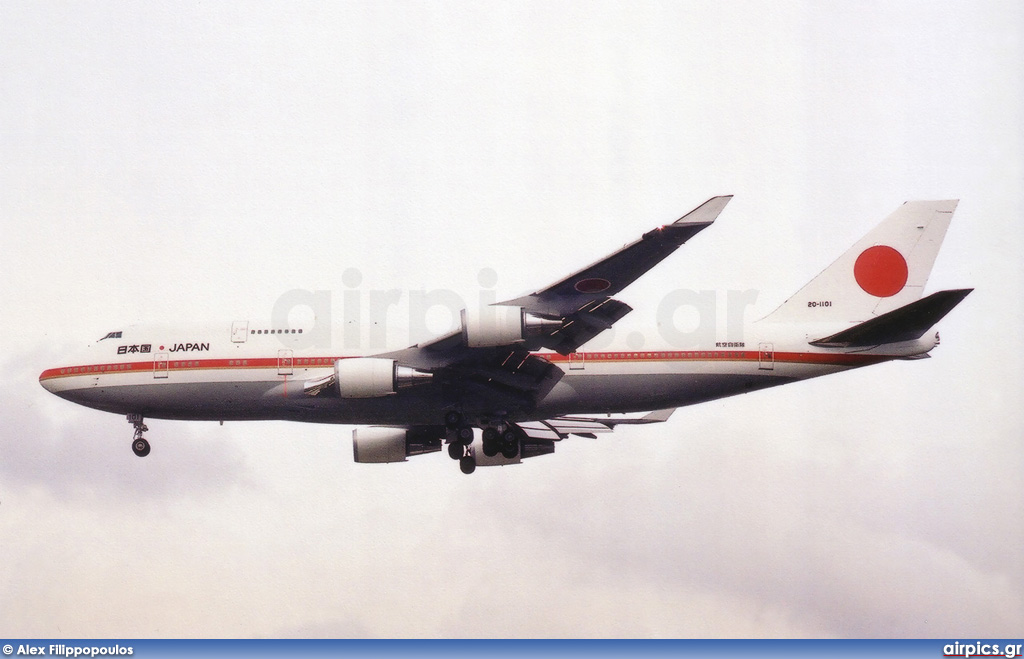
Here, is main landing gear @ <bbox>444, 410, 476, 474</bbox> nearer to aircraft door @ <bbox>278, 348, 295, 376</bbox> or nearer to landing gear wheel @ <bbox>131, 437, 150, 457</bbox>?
aircraft door @ <bbox>278, 348, 295, 376</bbox>

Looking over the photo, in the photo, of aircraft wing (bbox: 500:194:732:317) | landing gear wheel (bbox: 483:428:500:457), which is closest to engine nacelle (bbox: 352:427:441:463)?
landing gear wheel (bbox: 483:428:500:457)

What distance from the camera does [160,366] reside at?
32.6 meters

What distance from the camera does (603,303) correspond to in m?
27.7

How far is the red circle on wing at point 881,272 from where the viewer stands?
34.2 m

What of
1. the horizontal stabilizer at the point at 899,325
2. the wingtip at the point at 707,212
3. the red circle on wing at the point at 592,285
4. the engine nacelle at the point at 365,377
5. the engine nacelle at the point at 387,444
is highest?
the wingtip at the point at 707,212

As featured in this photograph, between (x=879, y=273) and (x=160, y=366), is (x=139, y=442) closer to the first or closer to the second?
(x=160, y=366)

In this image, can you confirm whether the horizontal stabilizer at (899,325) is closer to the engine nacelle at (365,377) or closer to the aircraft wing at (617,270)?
the aircraft wing at (617,270)

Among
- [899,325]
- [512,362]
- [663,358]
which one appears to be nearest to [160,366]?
[512,362]

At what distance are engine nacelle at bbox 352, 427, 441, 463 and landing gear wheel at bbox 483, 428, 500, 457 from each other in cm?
362

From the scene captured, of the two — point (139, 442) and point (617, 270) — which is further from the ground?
point (617, 270)

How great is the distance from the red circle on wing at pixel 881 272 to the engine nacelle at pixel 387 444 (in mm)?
15437

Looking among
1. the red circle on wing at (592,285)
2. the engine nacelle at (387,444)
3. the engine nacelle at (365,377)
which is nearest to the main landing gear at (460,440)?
the engine nacelle at (387,444)

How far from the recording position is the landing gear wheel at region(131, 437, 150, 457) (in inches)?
1345

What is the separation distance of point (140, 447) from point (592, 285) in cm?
1655
